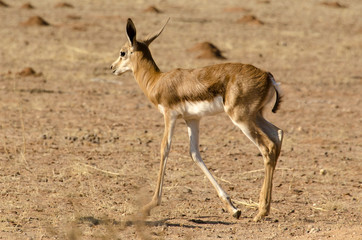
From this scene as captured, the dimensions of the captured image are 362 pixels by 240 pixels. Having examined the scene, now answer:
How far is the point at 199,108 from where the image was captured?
7156mm

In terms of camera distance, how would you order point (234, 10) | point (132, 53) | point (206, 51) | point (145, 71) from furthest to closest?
point (234, 10), point (206, 51), point (132, 53), point (145, 71)

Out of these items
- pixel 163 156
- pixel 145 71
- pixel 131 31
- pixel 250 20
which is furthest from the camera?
pixel 250 20

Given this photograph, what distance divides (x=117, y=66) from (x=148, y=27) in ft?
61.5

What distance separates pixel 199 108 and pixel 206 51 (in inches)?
508

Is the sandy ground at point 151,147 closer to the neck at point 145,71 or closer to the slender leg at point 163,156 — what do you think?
the slender leg at point 163,156

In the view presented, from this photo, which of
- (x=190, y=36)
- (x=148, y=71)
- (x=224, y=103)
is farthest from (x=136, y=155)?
(x=190, y=36)

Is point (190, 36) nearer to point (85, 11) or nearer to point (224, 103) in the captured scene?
point (85, 11)

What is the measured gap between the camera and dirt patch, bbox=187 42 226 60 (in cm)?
1966

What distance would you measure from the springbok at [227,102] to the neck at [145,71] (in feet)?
0.54

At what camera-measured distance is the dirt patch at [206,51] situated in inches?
774

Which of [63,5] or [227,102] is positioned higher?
[227,102]

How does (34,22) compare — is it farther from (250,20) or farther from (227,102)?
(227,102)

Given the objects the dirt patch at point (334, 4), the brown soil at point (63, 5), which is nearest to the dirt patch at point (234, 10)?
the dirt patch at point (334, 4)

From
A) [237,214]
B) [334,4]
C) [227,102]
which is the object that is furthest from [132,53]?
[334,4]
